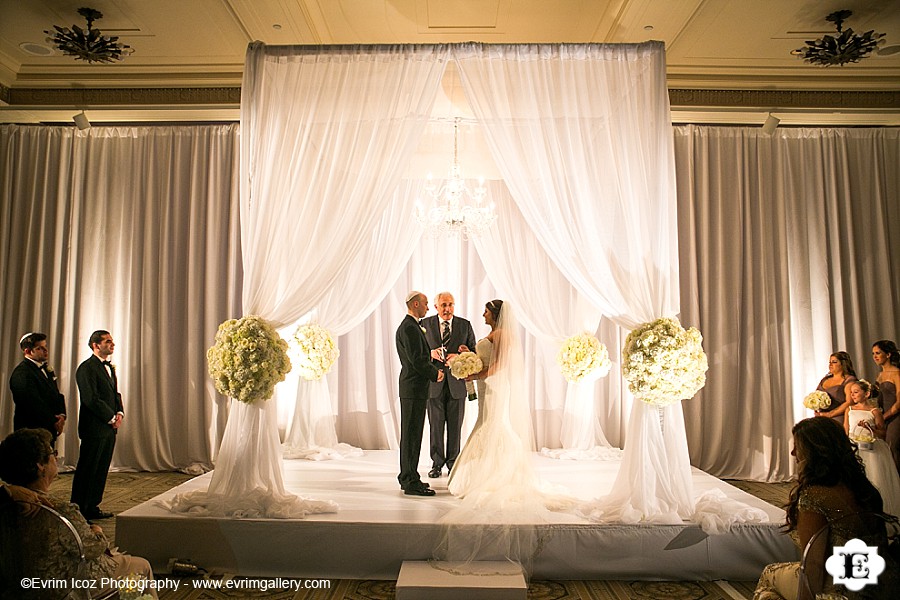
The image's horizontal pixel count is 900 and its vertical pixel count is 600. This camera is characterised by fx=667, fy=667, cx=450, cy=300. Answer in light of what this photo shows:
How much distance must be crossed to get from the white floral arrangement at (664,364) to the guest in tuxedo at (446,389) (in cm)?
195

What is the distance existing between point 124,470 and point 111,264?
7.37 ft

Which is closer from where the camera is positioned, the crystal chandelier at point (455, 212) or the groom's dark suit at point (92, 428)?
the groom's dark suit at point (92, 428)

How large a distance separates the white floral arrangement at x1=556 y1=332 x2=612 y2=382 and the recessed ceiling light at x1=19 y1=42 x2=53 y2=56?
18.5ft

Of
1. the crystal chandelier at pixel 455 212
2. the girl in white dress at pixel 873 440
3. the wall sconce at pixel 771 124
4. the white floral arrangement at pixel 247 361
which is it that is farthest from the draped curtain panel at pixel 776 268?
the white floral arrangement at pixel 247 361

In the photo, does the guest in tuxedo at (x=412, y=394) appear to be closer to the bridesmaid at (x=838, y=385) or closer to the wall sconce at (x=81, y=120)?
the bridesmaid at (x=838, y=385)

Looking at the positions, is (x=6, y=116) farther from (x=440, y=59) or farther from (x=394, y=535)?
(x=394, y=535)

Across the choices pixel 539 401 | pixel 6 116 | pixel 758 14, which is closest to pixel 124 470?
pixel 6 116

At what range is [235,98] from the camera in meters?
6.77

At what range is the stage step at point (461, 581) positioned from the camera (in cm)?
356

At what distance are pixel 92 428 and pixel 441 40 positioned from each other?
171 inches

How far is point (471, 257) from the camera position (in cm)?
Answer: 768

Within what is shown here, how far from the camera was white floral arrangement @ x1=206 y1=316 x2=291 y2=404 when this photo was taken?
170 inches

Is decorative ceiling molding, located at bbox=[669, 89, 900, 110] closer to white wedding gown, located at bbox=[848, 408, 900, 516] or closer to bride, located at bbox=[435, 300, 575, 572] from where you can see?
bride, located at bbox=[435, 300, 575, 572]

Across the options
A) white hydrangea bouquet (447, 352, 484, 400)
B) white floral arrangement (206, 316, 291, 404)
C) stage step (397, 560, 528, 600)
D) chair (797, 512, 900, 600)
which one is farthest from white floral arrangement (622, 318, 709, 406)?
white floral arrangement (206, 316, 291, 404)
